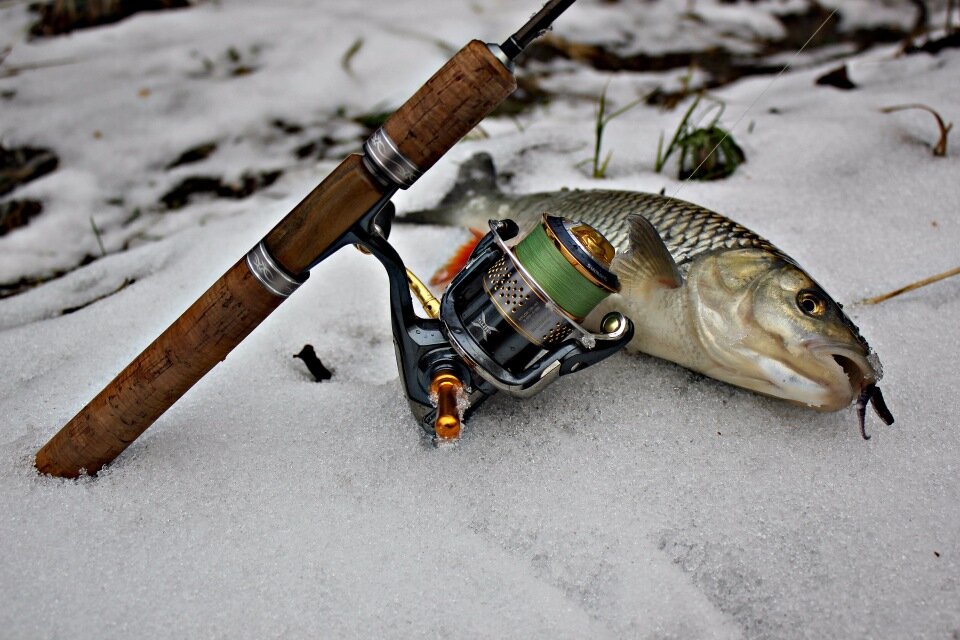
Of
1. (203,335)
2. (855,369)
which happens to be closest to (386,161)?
(203,335)

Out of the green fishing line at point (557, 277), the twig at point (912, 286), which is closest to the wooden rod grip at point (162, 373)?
the green fishing line at point (557, 277)

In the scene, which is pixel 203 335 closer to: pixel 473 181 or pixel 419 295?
pixel 419 295

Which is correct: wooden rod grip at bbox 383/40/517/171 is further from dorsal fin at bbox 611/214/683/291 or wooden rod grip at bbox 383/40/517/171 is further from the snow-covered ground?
the snow-covered ground


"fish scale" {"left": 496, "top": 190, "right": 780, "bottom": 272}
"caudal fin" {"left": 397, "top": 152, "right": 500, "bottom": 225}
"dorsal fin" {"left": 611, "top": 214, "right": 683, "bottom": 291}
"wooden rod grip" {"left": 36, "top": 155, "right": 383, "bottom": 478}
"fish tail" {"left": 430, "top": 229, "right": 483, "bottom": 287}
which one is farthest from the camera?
"caudal fin" {"left": 397, "top": 152, "right": 500, "bottom": 225}

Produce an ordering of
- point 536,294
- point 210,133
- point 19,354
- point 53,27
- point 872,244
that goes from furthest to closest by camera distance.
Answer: point 53,27 → point 210,133 → point 872,244 → point 19,354 → point 536,294

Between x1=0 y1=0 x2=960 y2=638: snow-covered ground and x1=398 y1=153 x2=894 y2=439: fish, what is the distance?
107 millimetres

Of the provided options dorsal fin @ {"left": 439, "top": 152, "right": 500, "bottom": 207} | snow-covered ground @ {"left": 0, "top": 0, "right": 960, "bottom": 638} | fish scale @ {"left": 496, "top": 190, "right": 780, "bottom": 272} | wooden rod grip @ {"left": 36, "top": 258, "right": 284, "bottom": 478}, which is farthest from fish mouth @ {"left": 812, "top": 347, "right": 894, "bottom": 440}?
Result: dorsal fin @ {"left": 439, "top": 152, "right": 500, "bottom": 207}

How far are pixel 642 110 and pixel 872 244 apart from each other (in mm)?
1525

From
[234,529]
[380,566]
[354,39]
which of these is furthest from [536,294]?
[354,39]

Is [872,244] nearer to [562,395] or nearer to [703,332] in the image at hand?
[703,332]

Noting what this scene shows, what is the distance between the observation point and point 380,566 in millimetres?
1562

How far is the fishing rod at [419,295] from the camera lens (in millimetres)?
1427

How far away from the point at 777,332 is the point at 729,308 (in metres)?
0.14

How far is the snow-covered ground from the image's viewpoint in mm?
1502
